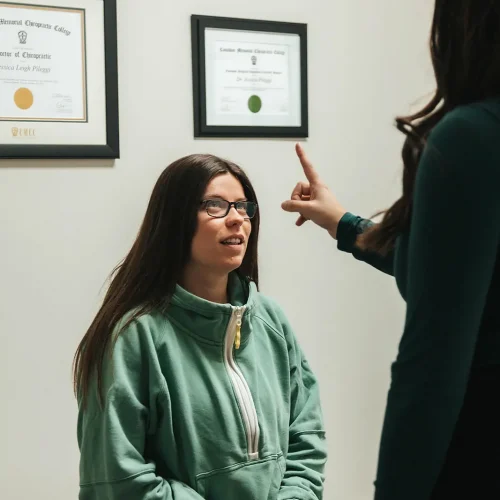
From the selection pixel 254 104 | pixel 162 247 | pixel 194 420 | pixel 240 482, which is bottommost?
pixel 240 482

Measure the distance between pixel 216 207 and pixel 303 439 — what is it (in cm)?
56

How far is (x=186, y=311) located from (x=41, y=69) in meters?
0.93

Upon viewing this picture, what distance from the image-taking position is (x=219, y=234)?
1493 mm

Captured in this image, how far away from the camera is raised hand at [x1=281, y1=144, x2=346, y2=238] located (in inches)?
57.7

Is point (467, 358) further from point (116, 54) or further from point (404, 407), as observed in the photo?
point (116, 54)

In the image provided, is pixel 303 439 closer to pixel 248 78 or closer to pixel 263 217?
pixel 263 217

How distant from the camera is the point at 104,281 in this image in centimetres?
206

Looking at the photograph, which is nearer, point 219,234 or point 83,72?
point 219,234

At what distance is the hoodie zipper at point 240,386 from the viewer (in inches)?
57.4

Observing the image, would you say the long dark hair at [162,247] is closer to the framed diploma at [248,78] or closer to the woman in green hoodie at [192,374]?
the woman in green hoodie at [192,374]

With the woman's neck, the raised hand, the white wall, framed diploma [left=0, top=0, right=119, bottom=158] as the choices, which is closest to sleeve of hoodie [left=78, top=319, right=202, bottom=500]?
the woman's neck

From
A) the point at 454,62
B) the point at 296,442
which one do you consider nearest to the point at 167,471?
the point at 296,442

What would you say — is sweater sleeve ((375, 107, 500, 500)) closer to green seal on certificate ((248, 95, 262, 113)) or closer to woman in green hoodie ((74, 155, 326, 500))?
woman in green hoodie ((74, 155, 326, 500))

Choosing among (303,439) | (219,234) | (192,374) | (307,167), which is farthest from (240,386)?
(307,167)
